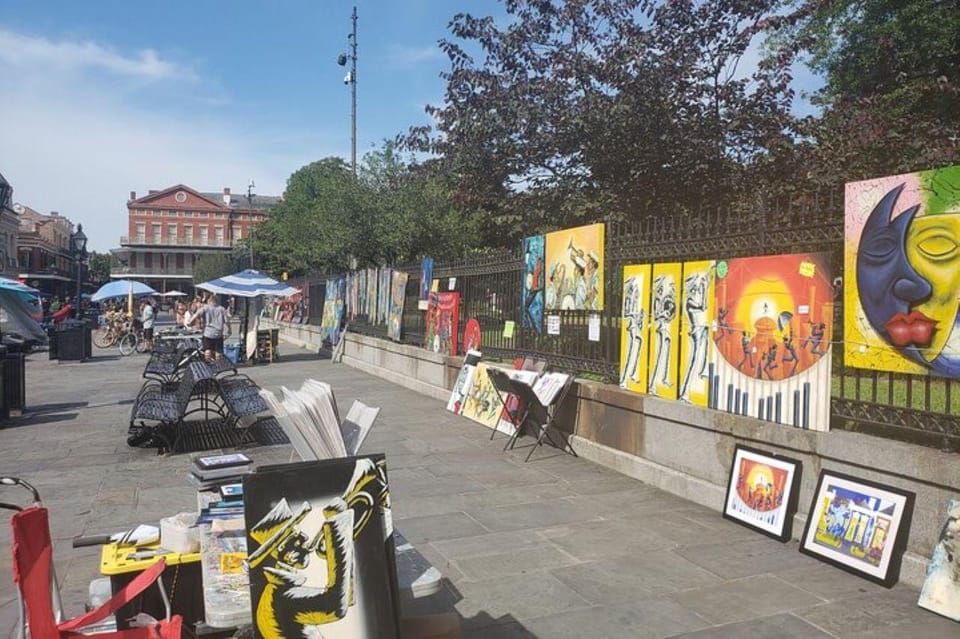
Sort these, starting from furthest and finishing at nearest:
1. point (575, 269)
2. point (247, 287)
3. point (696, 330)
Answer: point (247, 287) < point (575, 269) < point (696, 330)

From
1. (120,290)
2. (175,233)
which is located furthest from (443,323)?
(175,233)

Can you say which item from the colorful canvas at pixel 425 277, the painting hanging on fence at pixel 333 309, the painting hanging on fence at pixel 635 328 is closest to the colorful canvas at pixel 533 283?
the painting hanging on fence at pixel 635 328

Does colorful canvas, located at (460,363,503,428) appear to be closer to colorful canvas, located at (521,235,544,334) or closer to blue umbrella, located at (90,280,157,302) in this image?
colorful canvas, located at (521,235,544,334)

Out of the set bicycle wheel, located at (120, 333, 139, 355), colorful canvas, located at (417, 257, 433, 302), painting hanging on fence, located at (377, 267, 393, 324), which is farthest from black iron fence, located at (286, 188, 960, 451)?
bicycle wheel, located at (120, 333, 139, 355)

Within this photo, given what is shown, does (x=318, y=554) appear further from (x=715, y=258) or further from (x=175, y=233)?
(x=175, y=233)

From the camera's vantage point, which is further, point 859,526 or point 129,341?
point 129,341

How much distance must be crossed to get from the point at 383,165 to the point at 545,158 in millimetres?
9783

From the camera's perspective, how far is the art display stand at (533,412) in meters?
7.93

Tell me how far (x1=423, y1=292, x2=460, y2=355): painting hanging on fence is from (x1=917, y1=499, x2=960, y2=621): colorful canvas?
8.75 metres

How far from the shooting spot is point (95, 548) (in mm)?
5070

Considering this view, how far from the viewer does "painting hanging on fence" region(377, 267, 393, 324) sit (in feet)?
52.5

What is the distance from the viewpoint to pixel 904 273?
4551 mm

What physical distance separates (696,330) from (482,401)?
431 centimetres

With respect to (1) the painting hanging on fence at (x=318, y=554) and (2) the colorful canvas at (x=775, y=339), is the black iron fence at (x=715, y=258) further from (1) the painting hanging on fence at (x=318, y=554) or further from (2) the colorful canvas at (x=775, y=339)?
(1) the painting hanging on fence at (x=318, y=554)
